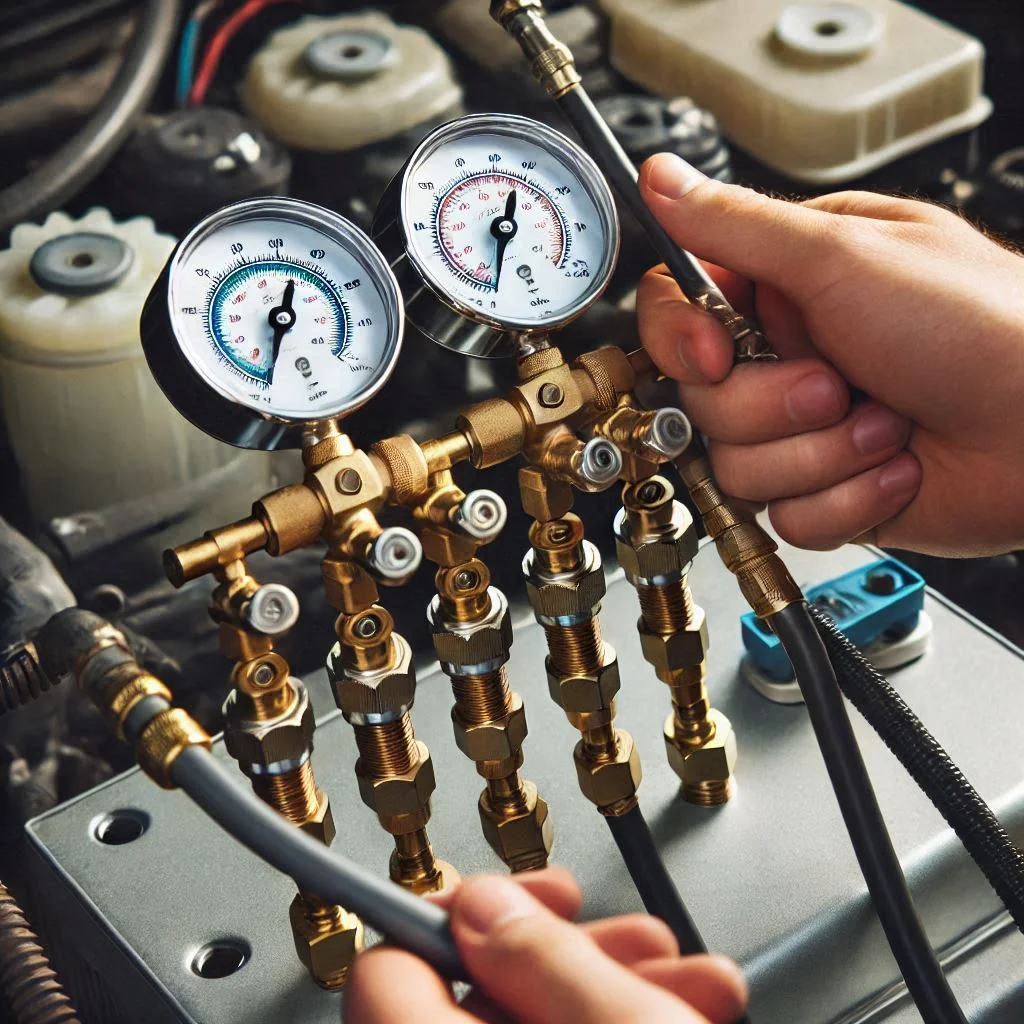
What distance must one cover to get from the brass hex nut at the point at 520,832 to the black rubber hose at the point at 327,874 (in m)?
0.21

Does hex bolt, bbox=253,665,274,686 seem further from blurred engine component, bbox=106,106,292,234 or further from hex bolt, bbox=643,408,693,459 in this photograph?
blurred engine component, bbox=106,106,292,234

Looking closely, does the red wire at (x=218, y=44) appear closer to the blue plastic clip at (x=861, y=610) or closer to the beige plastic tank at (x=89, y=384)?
the beige plastic tank at (x=89, y=384)

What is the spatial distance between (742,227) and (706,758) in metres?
0.31

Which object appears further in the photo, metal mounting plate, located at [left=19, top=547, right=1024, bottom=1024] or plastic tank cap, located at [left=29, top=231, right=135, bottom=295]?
plastic tank cap, located at [left=29, top=231, right=135, bottom=295]

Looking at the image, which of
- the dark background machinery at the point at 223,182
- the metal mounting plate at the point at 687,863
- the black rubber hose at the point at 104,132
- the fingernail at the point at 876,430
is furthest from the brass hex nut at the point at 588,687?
the black rubber hose at the point at 104,132

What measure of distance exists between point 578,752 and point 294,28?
0.88 metres

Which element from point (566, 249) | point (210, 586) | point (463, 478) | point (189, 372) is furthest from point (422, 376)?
point (189, 372)

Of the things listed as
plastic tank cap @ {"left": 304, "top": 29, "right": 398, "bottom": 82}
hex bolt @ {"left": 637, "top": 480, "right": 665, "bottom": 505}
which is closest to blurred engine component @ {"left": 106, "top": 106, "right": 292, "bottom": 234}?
plastic tank cap @ {"left": 304, "top": 29, "right": 398, "bottom": 82}

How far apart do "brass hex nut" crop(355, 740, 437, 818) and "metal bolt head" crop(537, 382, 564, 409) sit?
20 cm

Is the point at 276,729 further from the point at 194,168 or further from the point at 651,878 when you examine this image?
the point at 194,168

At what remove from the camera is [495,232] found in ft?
2.57

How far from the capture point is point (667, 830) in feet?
2.80

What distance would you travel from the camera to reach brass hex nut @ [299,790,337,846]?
2.41 feet

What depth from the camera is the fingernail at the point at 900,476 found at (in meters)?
0.89
